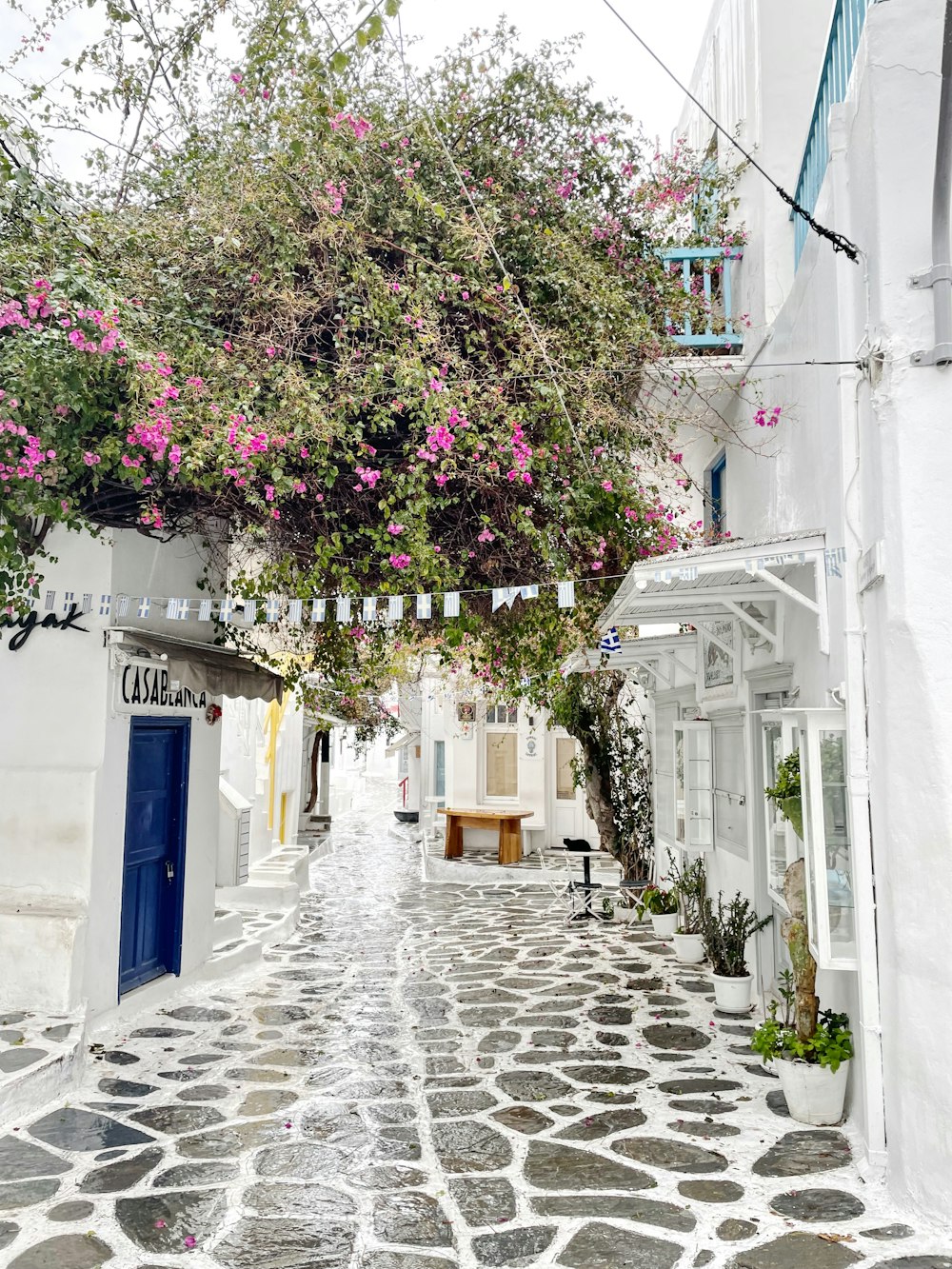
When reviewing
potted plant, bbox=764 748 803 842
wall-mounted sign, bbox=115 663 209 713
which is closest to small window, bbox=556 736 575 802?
wall-mounted sign, bbox=115 663 209 713

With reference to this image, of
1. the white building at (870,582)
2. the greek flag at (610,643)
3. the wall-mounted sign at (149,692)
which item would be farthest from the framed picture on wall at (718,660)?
the wall-mounted sign at (149,692)

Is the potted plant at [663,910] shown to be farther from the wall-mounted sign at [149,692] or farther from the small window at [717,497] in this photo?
the wall-mounted sign at [149,692]

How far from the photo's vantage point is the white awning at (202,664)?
7480mm

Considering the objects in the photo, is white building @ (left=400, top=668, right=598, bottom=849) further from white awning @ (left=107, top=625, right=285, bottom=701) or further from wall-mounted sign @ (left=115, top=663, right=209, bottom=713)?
wall-mounted sign @ (left=115, top=663, right=209, bottom=713)

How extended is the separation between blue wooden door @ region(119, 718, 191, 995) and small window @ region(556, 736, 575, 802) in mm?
11338

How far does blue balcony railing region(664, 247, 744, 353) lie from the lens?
27.9ft

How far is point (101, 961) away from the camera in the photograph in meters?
7.45

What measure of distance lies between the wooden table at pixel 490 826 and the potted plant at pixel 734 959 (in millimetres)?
9345

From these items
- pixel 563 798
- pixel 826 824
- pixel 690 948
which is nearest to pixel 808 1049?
pixel 826 824

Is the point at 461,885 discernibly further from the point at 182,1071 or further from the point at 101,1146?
the point at 101,1146

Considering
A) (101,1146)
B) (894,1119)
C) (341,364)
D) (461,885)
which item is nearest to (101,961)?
(101,1146)

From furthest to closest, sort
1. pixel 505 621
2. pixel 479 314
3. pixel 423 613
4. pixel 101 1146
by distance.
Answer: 1. pixel 505 621
2. pixel 479 314
3. pixel 423 613
4. pixel 101 1146

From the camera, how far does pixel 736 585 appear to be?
705cm

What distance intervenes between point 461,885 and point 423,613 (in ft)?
35.0
